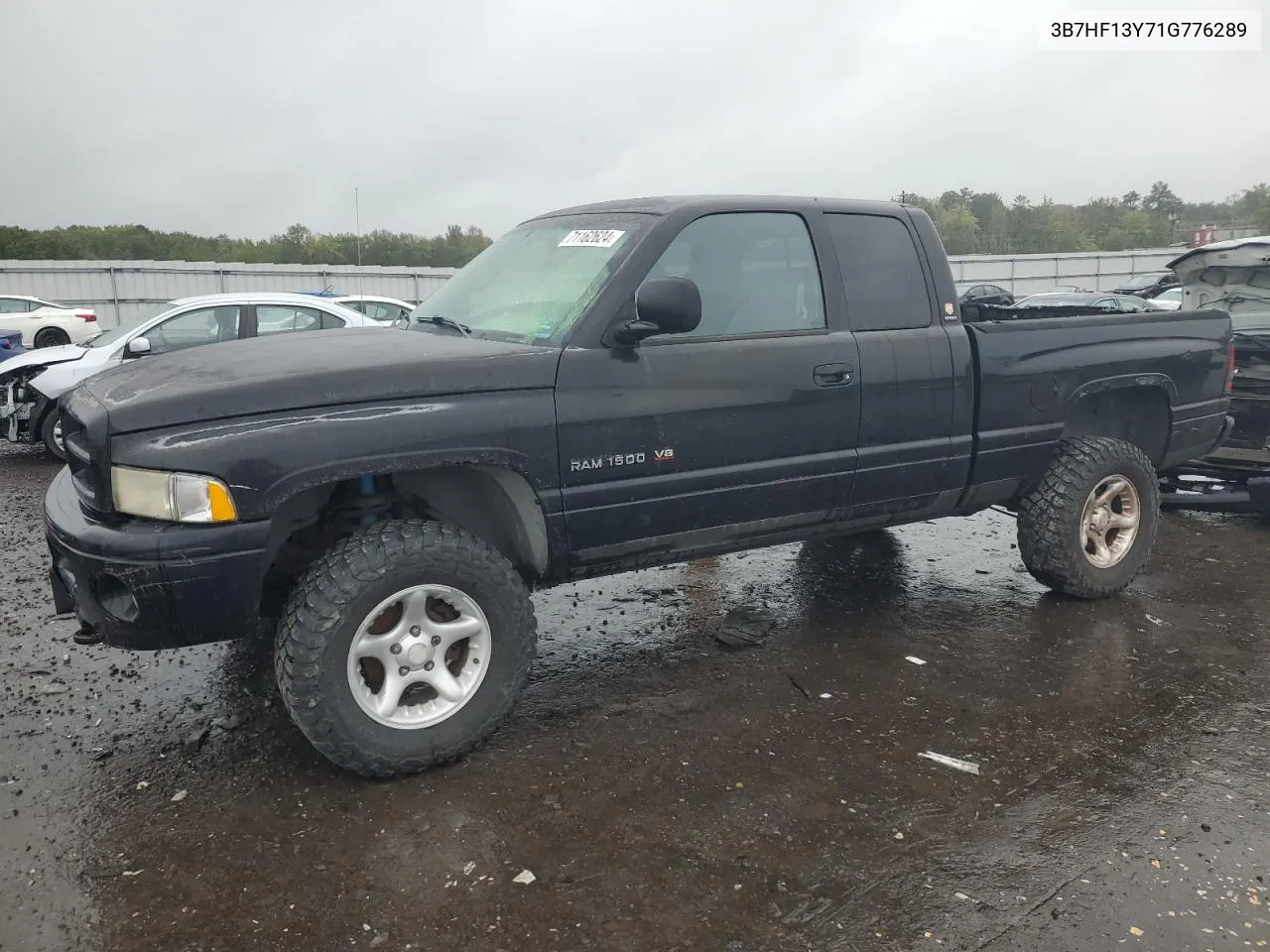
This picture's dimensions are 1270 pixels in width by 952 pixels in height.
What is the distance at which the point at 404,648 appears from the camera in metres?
3.16

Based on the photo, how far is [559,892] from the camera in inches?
102

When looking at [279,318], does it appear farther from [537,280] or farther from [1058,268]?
[1058,268]

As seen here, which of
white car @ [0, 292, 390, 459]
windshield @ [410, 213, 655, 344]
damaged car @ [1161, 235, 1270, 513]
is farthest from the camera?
white car @ [0, 292, 390, 459]

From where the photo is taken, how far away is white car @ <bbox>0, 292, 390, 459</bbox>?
8.41 meters

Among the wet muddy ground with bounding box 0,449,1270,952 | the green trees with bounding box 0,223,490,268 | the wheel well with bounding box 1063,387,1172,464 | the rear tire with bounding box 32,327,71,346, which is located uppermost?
the green trees with bounding box 0,223,490,268

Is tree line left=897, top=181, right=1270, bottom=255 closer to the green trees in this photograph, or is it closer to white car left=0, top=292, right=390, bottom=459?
the green trees

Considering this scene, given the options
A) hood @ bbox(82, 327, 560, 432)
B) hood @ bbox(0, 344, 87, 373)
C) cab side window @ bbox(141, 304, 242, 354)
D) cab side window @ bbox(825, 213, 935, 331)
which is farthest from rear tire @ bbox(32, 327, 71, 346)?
cab side window @ bbox(825, 213, 935, 331)

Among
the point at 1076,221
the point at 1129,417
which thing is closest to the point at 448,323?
the point at 1129,417

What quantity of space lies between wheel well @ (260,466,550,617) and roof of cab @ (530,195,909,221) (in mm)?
1291

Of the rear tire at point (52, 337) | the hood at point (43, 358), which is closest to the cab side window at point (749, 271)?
the hood at point (43, 358)

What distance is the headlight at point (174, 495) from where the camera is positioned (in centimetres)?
279

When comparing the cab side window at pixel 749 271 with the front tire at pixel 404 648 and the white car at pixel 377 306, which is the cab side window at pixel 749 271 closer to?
the front tire at pixel 404 648

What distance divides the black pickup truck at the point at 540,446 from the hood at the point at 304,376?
0.4 inches

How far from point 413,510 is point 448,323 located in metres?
0.90
